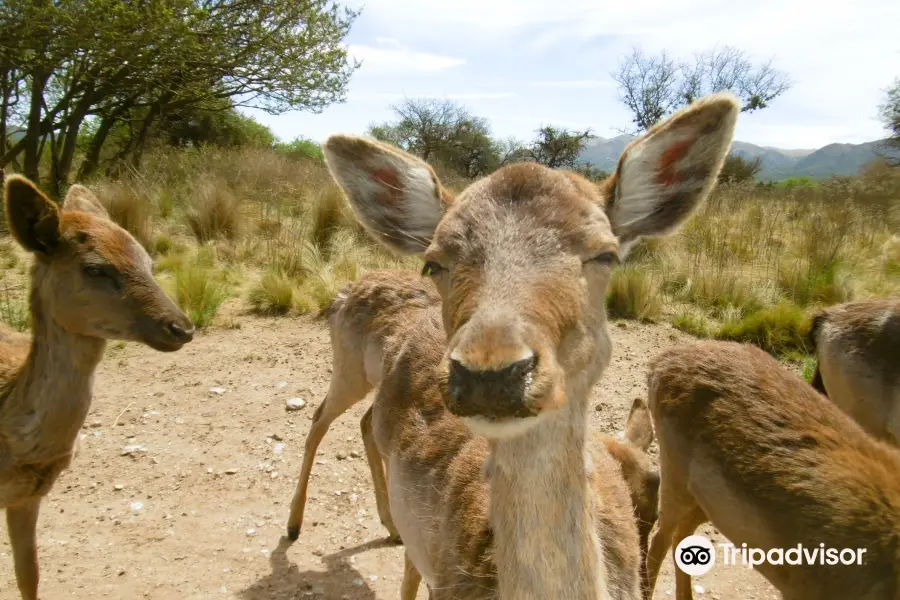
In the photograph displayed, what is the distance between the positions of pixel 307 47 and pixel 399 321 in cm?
1246

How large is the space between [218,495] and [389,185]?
11.2 ft

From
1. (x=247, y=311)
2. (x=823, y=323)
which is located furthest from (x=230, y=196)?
(x=823, y=323)

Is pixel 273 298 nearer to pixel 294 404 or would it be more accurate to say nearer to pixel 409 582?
pixel 294 404

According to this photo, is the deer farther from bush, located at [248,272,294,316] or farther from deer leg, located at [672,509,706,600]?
A: bush, located at [248,272,294,316]

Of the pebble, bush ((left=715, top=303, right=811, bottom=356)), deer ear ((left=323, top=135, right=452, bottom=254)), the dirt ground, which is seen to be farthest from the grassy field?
deer ear ((left=323, top=135, right=452, bottom=254))

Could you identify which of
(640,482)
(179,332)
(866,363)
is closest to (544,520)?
(640,482)

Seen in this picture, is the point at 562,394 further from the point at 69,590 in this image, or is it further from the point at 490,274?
the point at 69,590

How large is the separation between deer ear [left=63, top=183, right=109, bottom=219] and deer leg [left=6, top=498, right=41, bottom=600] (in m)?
2.04

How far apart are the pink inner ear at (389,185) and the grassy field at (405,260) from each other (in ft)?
19.6

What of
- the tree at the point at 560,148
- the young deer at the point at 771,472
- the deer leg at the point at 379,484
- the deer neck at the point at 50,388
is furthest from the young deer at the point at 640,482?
the tree at the point at 560,148

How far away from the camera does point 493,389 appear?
1.39 m

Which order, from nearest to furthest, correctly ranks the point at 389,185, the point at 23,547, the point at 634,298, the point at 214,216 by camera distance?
the point at 389,185, the point at 23,547, the point at 634,298, the point at 214,216

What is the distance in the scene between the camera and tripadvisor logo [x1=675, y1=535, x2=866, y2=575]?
262cm

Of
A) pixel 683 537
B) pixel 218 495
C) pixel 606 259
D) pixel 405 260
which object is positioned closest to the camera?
pixel 606 259
